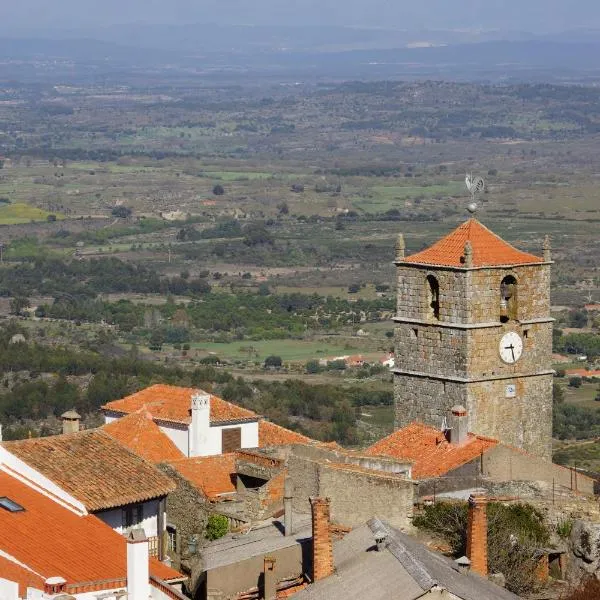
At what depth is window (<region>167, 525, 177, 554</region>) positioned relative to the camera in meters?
25.0

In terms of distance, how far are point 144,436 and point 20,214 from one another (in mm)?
145754

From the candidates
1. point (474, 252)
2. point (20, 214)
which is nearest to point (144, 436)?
point (474, 252)

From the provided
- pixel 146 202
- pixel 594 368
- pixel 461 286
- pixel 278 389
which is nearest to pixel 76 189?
pixel 146 202

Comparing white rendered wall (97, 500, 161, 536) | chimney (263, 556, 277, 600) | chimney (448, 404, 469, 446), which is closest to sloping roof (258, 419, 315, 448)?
chimney (448, 404, 469, 446)

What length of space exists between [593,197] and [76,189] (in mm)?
49077

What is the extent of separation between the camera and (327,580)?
19000 millimetres

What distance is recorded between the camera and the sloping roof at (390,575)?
1777 centimetres

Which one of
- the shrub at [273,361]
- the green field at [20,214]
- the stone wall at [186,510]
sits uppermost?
the stone wall at [186,510]

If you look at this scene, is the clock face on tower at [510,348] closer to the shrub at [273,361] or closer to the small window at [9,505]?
the small window at [9,505]

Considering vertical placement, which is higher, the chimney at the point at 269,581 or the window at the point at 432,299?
the window at the point at 432,299

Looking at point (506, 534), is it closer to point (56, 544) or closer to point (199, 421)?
point (56, 544)

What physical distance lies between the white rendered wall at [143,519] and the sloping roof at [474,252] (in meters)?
7.78

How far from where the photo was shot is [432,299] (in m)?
31.0

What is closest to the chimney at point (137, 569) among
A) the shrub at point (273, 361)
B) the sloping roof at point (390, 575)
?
the sloping roof at point (390, 575)
